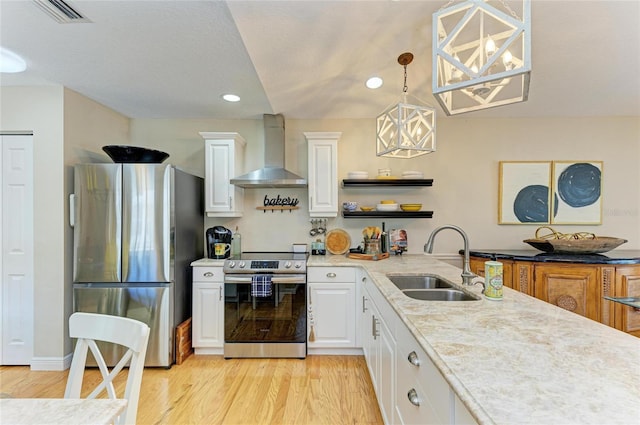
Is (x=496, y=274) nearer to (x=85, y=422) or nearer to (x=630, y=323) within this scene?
(x=85, y=422)

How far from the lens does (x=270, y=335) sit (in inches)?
107

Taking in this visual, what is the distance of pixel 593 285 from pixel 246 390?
10.5 ft

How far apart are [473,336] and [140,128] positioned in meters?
3.91

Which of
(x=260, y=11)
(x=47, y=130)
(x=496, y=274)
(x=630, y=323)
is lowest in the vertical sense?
(x=630, y=323)

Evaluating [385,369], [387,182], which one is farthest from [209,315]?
[387,182]

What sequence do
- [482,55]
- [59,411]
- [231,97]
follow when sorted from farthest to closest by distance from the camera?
[231,97] → [482,55] → [59,411]

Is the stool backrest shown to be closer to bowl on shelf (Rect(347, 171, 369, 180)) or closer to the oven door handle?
the oven door handle

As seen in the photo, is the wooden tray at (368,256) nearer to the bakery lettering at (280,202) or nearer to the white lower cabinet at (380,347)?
the white lower cabinet at (380,347)

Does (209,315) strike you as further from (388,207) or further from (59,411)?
(388,207)

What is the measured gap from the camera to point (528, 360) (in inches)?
34.0

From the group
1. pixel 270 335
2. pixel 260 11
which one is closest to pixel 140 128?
pixel 260 11

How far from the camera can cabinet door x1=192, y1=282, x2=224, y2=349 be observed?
2.77 m

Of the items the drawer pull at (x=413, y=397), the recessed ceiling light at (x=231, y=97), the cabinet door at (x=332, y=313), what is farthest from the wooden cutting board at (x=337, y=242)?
the drawer pull at (x=413, y=397)

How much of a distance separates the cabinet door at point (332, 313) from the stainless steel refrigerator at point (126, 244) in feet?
4.37
